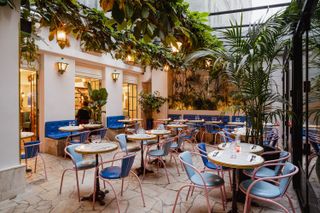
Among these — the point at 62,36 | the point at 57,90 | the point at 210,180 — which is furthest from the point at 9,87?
the point at 57,90

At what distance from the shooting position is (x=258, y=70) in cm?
317

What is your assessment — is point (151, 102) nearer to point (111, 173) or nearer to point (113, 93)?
point (113, 93)

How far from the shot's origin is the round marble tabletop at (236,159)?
234cm

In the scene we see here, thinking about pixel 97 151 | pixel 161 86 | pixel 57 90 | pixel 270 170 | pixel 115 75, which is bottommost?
pixel 270 170

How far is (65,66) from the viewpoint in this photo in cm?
683

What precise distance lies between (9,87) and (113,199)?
2.56 metres

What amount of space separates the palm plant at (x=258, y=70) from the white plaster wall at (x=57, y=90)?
5.33 m

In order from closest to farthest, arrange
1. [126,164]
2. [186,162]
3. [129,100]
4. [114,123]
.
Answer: [186,162]
[126,164]
[114,123]
[129,100]

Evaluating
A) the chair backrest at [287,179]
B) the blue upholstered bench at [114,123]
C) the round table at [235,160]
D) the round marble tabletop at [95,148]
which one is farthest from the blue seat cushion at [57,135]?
the chair backrest at [287,179]

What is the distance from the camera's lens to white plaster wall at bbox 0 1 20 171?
3173 mm

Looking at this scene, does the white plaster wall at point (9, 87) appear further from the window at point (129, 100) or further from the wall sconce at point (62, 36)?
the window at point (129, 100)

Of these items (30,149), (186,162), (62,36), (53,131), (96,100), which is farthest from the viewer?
(96,100)

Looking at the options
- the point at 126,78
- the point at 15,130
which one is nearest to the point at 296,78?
the point at 15,130

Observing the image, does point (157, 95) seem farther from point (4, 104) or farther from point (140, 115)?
point (4, 104)
